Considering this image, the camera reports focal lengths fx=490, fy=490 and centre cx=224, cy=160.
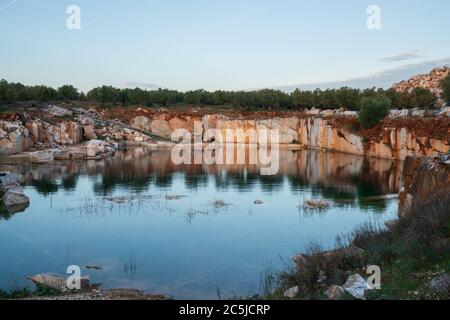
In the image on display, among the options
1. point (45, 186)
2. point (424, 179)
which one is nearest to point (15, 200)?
point (45, 186)

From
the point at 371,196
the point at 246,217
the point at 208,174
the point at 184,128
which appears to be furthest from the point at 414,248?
the point at 184,128

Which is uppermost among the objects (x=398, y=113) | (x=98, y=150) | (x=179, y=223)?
(x=398, y=113)

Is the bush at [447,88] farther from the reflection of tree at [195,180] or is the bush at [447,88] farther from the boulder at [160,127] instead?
the boulder at [160,127]

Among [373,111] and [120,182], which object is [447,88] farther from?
[120,182]

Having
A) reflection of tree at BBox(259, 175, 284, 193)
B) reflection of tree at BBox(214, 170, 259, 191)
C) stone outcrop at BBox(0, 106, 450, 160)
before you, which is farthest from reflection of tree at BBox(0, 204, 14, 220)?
stone outcrop at BBox(0, 106, 450, 160)

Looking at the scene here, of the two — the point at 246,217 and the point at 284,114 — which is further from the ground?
the point at 284,114

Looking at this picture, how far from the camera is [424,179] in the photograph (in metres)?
14.3

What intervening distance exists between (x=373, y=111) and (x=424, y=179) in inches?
1571

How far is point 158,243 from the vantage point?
56.1 feet

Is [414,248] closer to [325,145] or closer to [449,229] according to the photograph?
[449,229]

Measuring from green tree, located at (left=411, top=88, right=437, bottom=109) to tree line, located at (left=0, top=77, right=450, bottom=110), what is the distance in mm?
644

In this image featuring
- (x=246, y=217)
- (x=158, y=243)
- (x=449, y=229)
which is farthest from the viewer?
(x=246, y=217)

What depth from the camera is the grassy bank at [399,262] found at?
310 inches
